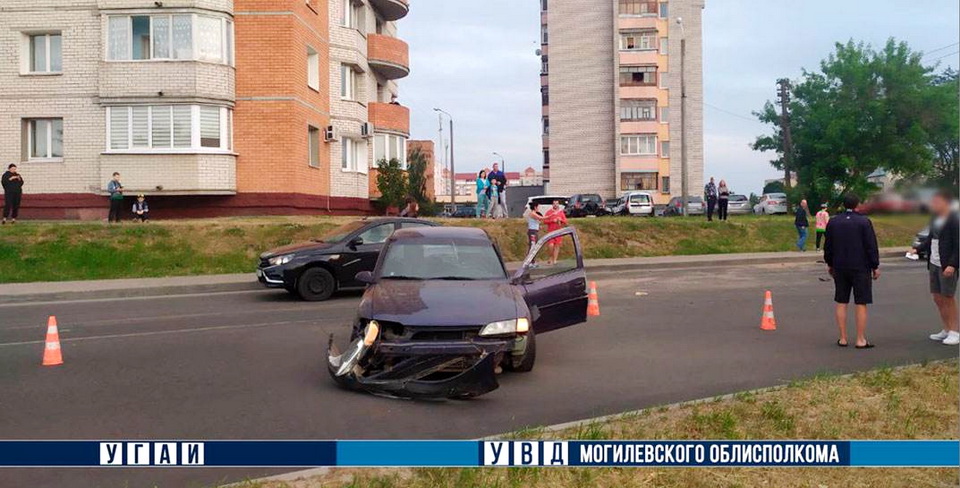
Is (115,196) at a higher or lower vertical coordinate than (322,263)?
higher

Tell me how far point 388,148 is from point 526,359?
28.5 m

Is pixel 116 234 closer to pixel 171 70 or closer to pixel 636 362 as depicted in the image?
pixel 171 70

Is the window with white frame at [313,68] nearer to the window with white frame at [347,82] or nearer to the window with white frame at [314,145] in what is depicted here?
the window with white frame at [314,145]

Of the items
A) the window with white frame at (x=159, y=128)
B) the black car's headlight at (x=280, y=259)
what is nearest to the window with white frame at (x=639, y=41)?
the window with white frame at (x=159, y=128)

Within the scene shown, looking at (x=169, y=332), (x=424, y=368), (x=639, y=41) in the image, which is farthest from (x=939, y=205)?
(x=639, y=41)

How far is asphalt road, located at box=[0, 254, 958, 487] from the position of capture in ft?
19.4

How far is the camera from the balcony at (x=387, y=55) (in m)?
34.8

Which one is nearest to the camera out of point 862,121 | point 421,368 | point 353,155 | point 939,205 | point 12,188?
point 939,205

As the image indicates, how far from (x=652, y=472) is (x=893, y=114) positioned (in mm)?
2728

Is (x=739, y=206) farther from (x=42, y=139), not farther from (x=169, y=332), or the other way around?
(x=169, y=332)

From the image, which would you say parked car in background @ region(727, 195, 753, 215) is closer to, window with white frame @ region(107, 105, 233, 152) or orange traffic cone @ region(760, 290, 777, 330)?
window with white frame @ region(107, 105, 233, 152)

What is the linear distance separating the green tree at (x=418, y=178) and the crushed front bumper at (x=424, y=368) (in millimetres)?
32921

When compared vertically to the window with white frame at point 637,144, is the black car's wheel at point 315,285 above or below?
below

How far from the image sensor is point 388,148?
35.2 m
